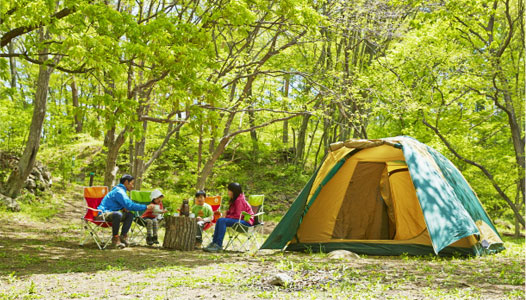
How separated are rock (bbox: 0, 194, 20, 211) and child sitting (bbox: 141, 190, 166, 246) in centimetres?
394

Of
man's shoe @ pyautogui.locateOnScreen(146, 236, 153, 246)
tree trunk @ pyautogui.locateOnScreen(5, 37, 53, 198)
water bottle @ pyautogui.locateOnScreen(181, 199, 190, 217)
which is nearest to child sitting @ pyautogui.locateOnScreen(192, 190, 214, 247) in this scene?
water bottle @ pyautogui.locateOnScreen(181, 199, 190, 217)

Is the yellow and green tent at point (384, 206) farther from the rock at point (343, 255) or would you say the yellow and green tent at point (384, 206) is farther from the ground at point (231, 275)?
the rock at point (343, 255)

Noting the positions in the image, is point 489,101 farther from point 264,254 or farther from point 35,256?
point 35,256

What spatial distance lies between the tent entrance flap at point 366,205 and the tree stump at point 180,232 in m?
2.23

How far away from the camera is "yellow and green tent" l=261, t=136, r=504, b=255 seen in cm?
554

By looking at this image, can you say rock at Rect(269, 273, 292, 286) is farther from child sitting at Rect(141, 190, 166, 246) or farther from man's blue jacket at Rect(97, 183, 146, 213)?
child sitting at Rect(141, 190, 166, 246)

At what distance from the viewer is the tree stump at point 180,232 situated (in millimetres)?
6012

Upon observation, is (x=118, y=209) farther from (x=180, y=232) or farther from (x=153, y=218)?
→ (x=180, y=232)

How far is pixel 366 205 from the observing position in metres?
6.74

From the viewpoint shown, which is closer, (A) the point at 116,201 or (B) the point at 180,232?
(A) the point at 116,201

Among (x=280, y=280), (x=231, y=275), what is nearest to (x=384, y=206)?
(x=231, y=275)

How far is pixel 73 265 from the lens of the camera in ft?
15.1

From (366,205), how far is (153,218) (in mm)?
3076

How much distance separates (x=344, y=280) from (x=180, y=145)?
471 inches
